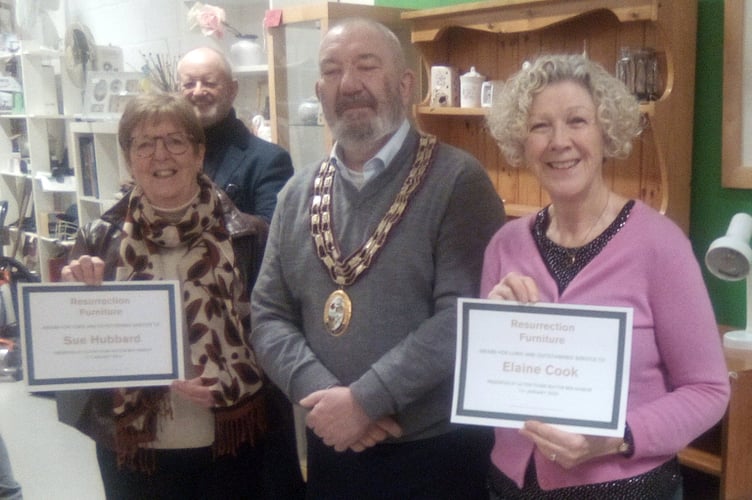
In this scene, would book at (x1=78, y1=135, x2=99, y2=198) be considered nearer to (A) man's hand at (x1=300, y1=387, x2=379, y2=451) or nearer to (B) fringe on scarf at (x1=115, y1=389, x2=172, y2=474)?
(B) fringe on scarf at (x1=115, y1=389, x2=172, y2=474)

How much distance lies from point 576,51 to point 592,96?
3.77ft

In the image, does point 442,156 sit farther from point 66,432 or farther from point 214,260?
point 66,432

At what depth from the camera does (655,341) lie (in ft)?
3.84

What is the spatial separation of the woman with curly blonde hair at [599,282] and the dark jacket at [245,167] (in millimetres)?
913

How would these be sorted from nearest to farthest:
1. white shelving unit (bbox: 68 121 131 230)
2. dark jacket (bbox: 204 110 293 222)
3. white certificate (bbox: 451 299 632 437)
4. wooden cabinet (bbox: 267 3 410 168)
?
white certificate (bbox: 451 299 632 437) → dark jacket (bbox: 204 110 293 222) → wooden cabinet (bbox: 267 3 410 168) → white shelving unit (bbox: 68 121 131 230)

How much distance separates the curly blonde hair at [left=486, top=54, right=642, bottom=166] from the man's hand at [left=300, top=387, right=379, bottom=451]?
1.87ft

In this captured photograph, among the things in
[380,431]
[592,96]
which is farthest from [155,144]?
[592,96]

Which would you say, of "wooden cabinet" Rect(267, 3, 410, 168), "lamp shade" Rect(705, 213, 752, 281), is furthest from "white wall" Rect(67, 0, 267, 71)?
"lamp shade" Rect(705, 213, 752, 281)

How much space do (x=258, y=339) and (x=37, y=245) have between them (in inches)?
181

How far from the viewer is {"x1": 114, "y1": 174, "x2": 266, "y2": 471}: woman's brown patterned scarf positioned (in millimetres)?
1596

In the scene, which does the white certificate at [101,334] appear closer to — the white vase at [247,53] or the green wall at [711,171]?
the green wall at [711,171]

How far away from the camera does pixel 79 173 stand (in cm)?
453

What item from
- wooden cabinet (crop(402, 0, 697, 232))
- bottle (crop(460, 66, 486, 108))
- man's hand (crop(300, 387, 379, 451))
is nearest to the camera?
man's hand (crop(300, 387, 379, 451))

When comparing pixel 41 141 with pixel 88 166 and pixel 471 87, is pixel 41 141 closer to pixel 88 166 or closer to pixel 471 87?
pixel 88 166
